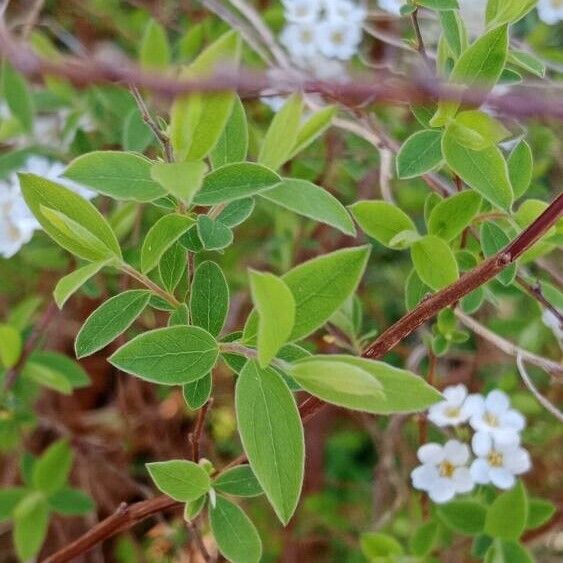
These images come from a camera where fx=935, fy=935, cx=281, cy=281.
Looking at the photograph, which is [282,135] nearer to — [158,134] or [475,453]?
[158,134]

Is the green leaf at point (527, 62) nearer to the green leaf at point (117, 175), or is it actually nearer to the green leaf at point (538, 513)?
the green leaf at point (117, 175)

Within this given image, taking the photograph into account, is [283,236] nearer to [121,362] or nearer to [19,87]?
[19,87]

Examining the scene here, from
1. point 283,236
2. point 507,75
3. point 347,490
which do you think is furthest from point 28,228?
point 347,490

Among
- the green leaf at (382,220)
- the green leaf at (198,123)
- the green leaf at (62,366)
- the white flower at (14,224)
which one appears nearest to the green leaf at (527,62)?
the green leaf at (382,220)

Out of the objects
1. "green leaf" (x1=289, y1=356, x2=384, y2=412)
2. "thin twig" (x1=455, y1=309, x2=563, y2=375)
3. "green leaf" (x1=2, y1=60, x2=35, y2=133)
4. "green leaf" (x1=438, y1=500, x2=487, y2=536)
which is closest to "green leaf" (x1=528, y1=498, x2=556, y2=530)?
"green leaf" (x1=438, y1=500, x2=487, y2=536)

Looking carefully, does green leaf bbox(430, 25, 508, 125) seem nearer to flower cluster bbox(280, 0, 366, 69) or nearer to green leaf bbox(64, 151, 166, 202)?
green leaf bbox(64, 151, 166, 202)

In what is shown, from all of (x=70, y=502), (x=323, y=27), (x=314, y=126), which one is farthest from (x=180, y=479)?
(x=323, y=27)
